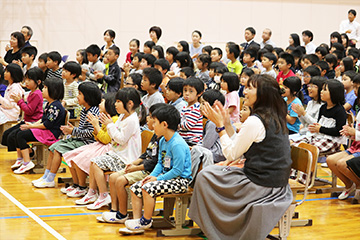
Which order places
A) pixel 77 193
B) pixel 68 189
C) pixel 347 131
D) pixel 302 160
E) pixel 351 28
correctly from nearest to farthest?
pixel 302 160, pixel 347 131, pixel 77 193, pixel 68 189, pixel 351 28

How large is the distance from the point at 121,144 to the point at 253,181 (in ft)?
5.31

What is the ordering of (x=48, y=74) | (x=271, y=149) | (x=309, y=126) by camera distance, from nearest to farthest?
(x=271, y=149) < (x=309, y=126) < (x=48, y=74)

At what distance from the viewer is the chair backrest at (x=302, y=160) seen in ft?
12.9

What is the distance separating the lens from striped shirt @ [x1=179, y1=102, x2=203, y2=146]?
201 inches

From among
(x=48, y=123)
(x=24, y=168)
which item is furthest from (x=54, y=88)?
(x=24, y=168)

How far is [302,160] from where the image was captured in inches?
158

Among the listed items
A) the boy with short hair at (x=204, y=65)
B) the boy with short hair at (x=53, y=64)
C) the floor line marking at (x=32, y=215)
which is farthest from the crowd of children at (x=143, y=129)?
the boy with short hair at (x=204, y=65)

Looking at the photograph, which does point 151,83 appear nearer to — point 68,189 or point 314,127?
point 68,189

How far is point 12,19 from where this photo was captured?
1244cm

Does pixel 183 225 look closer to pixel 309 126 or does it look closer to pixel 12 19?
pixel 309 126

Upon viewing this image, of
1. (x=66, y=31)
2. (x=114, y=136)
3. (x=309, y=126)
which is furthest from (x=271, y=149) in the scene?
(x=66, y=31)

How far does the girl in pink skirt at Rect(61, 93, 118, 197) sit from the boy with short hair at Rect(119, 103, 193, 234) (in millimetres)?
1000

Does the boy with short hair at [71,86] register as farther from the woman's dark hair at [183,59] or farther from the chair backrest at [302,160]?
the chair backrest at [302,160]

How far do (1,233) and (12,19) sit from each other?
921 centimetres
